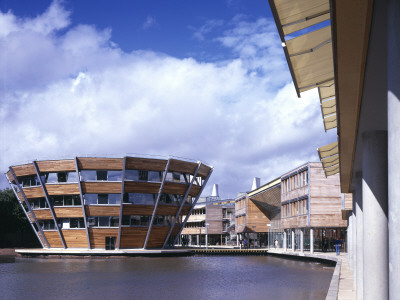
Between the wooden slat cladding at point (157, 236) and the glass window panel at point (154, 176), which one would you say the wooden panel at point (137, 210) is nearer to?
the wooden slat cladding at point (157, 236)

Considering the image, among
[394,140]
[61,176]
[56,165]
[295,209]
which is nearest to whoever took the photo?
[394,140]

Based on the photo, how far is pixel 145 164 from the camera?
2127 inches

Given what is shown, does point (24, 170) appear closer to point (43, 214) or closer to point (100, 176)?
point (43, 214)

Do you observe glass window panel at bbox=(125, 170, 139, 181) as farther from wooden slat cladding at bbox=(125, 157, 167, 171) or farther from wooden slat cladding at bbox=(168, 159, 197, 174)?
wooden slat cladding at bbox=(168, 159, 197, 174)

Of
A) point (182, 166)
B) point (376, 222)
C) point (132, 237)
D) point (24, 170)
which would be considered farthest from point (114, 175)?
point (376, 222)

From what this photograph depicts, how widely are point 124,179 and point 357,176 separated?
128 ft

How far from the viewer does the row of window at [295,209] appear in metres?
48.9

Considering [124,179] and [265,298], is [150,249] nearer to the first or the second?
[124,179]

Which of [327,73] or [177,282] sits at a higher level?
[327,73]

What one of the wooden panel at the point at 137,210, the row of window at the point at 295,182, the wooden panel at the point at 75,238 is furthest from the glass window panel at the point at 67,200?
the row of window at the point at 295,182

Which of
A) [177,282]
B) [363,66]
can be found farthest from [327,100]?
[177,282]

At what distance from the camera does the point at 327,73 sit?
7934 millimetres

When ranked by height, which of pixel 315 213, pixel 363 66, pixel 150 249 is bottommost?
pixel 150 249

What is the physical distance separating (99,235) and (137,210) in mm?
4664
